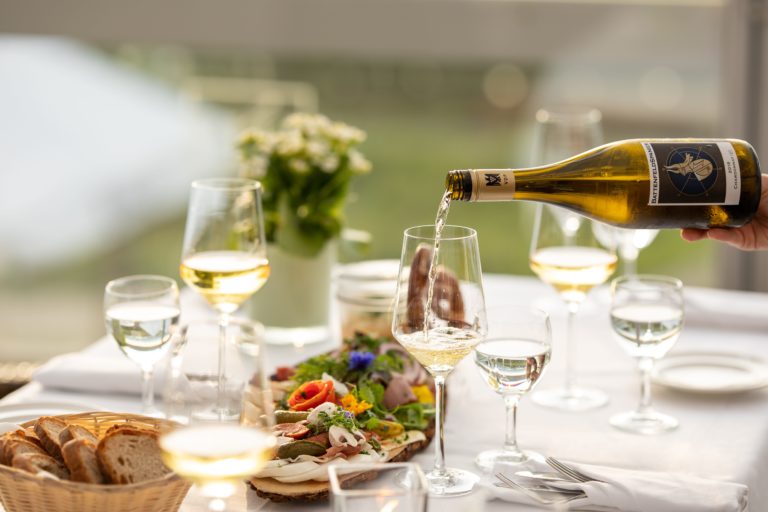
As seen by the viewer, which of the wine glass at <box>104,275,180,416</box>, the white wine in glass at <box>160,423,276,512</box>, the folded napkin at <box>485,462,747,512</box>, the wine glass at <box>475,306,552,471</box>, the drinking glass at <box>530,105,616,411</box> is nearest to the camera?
the white wine in glass at <box>160,423,276,512</box>

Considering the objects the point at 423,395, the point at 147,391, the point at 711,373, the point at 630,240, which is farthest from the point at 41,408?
the point at 630,240

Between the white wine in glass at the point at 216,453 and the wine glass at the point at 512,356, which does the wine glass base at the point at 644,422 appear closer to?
the wine glass at the point at 512,356

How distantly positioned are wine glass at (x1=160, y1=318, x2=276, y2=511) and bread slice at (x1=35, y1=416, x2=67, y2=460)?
0.62 feet

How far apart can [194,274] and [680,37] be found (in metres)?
1.97

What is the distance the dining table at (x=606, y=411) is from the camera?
136cm

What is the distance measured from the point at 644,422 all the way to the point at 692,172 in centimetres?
37

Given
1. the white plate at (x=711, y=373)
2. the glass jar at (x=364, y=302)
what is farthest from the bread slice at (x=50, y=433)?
the white plate at (x=711, y=373)

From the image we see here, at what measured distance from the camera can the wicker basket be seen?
1.03 m

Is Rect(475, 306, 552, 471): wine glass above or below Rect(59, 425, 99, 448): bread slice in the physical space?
above

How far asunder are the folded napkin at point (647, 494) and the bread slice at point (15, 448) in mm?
511

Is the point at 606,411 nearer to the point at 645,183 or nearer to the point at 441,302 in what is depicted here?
the point at 645,183

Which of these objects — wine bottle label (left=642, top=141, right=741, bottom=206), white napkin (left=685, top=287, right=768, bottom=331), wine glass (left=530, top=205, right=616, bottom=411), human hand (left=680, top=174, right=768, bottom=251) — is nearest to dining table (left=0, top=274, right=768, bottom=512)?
white napkin (left=685, top=287, right=768, bottom=331)

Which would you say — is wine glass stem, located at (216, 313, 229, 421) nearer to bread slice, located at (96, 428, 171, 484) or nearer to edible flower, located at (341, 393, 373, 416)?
bread slice, located at (96, 428, 171, 484)

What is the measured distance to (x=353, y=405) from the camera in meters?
1.33
